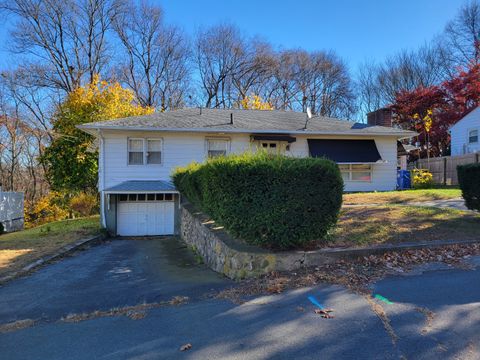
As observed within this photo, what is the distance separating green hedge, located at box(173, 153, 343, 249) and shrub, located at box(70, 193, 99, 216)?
2019 cm

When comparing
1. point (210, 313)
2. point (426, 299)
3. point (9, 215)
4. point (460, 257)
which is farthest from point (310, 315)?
point (9, 215)

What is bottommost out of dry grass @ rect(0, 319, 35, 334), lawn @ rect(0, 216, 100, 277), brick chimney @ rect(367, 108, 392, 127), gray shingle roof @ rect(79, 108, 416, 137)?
lawn @ rect(0, 216, 100, 277)

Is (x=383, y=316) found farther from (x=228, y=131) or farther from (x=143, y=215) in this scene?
(x=143, y=215)

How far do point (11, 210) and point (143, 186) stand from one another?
1023 cm

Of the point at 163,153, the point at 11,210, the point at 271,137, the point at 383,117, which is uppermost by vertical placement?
the point at 383,117

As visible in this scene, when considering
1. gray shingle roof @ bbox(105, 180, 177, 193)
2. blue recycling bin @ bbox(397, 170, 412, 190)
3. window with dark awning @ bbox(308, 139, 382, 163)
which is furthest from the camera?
blue recycling bin @ bbox(397, 170, 412, 190)

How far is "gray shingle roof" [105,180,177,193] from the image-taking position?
15.3 metres

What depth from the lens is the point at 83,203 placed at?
23.5 meters

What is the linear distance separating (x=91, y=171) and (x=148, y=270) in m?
17.1

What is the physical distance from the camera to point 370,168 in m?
17.4

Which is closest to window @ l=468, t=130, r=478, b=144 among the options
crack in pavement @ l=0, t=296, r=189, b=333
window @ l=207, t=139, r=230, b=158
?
window @ l=207, t=139, r=230, b=158

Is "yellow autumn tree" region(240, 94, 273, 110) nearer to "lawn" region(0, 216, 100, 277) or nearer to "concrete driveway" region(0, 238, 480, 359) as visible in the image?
"lawn" region(0, 216, 100, 277)

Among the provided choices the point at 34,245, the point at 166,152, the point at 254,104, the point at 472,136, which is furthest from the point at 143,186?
the point at 472,136

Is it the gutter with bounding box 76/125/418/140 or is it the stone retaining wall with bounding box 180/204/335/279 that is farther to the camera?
the gutter with bounding box 76/125/418/140
